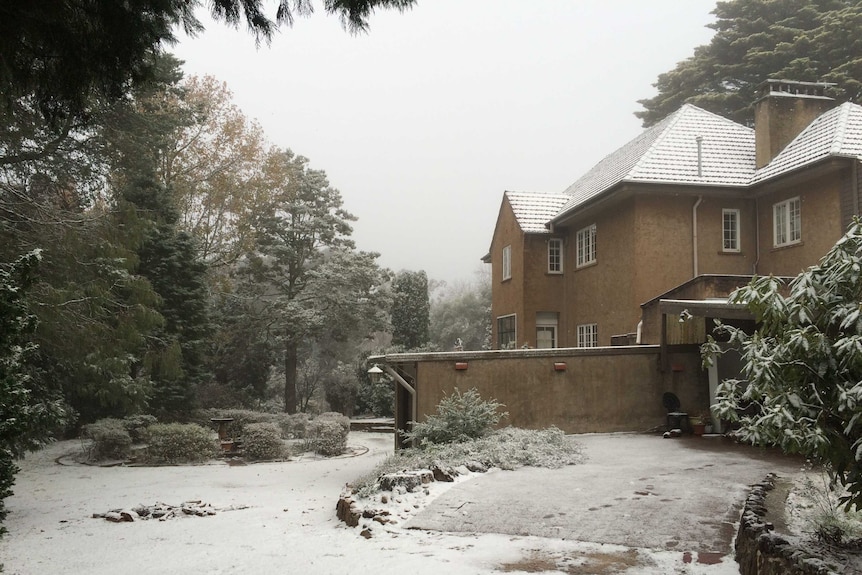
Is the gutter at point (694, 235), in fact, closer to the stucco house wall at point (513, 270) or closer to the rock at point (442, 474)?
the stucco house wall at point (513, 270)

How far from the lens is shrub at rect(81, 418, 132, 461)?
19078 millimetres

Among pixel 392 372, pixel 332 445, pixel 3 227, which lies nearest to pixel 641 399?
pixel 392 372

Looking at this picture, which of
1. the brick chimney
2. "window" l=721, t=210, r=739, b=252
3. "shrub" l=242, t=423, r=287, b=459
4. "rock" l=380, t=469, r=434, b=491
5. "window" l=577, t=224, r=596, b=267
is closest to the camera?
"rock" l=380, t=469, r=434, b=491

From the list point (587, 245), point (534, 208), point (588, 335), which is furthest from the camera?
point (534, 208)

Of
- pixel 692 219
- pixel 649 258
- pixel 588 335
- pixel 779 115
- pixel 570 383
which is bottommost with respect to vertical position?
pixel 570 383

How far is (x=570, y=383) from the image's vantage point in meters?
15.2

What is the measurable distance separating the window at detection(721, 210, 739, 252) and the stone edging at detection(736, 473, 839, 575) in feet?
48.5

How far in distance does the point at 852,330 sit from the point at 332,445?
1691cm

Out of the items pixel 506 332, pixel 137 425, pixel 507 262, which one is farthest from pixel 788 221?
pixel 137 425

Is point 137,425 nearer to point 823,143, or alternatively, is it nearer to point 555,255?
point 555,255

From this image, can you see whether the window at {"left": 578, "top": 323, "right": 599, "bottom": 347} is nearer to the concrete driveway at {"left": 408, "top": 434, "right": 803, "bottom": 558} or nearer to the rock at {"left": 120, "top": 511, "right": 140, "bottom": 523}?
the concrete driveway at {"left": 408, "top": 434, "right": 803, "bottom": 558}

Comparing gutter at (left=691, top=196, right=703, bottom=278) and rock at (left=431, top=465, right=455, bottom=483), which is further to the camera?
gutter at (left=691, top=196, right=703, bottom=278)

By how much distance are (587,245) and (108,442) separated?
611 inches

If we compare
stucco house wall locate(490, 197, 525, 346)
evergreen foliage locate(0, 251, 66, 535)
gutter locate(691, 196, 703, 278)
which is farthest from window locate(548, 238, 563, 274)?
evergreen foliage locate(0, 251, 66, 535)
